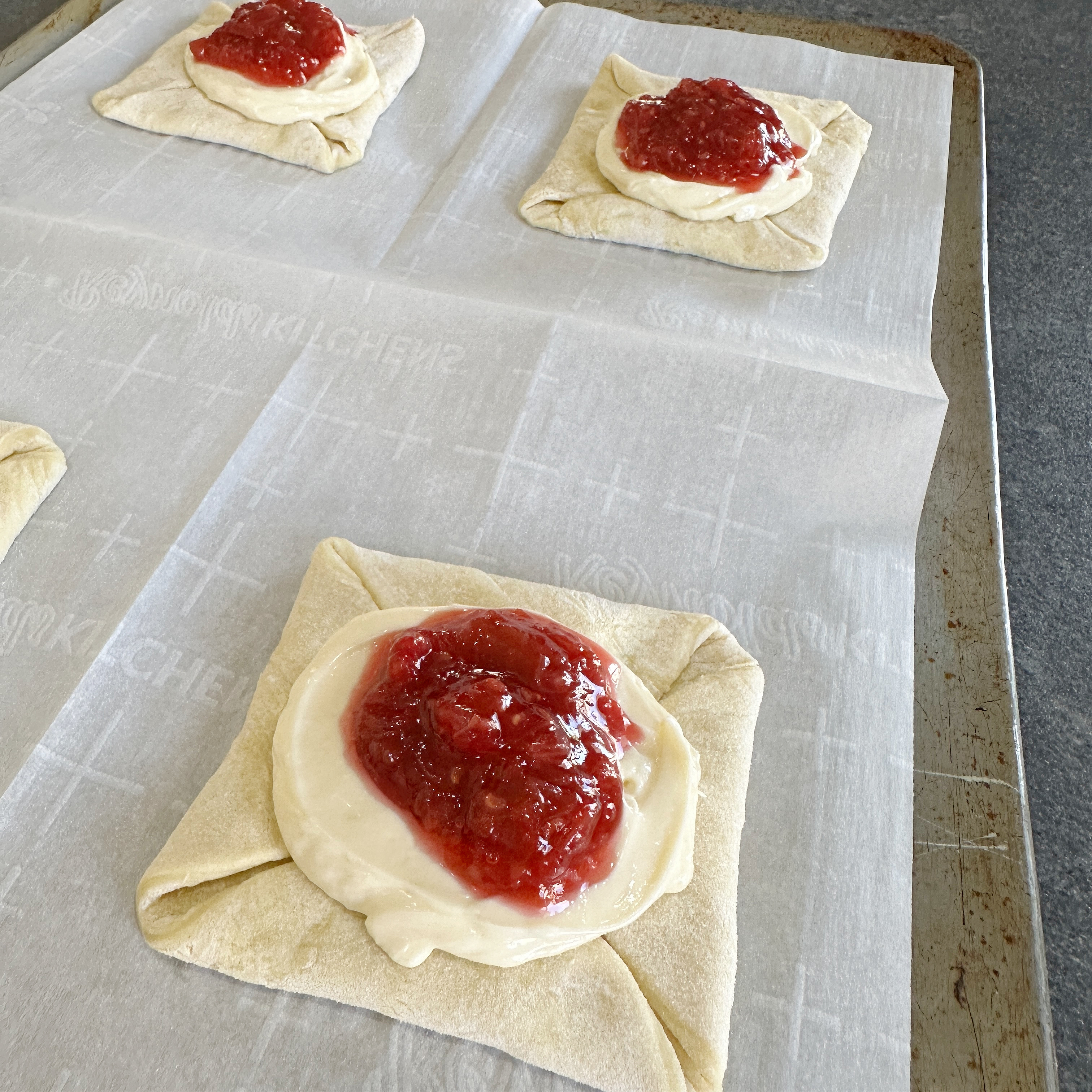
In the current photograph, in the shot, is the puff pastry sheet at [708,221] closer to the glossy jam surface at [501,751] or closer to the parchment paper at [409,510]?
the parchment paper at [409,510]

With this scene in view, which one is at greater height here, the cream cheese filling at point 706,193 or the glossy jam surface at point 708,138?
the glossy jam surface at point 708,138

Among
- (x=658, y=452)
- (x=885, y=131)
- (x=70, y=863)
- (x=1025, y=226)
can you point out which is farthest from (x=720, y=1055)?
(x=1025, y=226)

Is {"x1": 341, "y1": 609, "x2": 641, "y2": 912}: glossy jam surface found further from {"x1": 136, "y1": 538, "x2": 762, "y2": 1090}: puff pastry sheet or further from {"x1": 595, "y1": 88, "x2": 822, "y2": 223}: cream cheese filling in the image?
{"x1": 595, "y1": 88, "x2": 822, "y2": 223}: cream cheese filling

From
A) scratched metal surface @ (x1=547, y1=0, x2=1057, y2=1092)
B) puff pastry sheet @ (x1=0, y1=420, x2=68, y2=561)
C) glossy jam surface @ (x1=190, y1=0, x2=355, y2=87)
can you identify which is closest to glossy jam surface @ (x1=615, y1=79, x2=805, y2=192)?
scratched metal surface @ (x1=547, y1=0, x2=1057, y2=1092)

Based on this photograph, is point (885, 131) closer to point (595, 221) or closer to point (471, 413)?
point (595, 221)

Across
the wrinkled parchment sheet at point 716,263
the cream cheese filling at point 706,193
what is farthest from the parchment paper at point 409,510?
the cream cheese filling at point 706,193

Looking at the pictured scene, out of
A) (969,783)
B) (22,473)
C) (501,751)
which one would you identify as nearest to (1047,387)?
(969,783)
